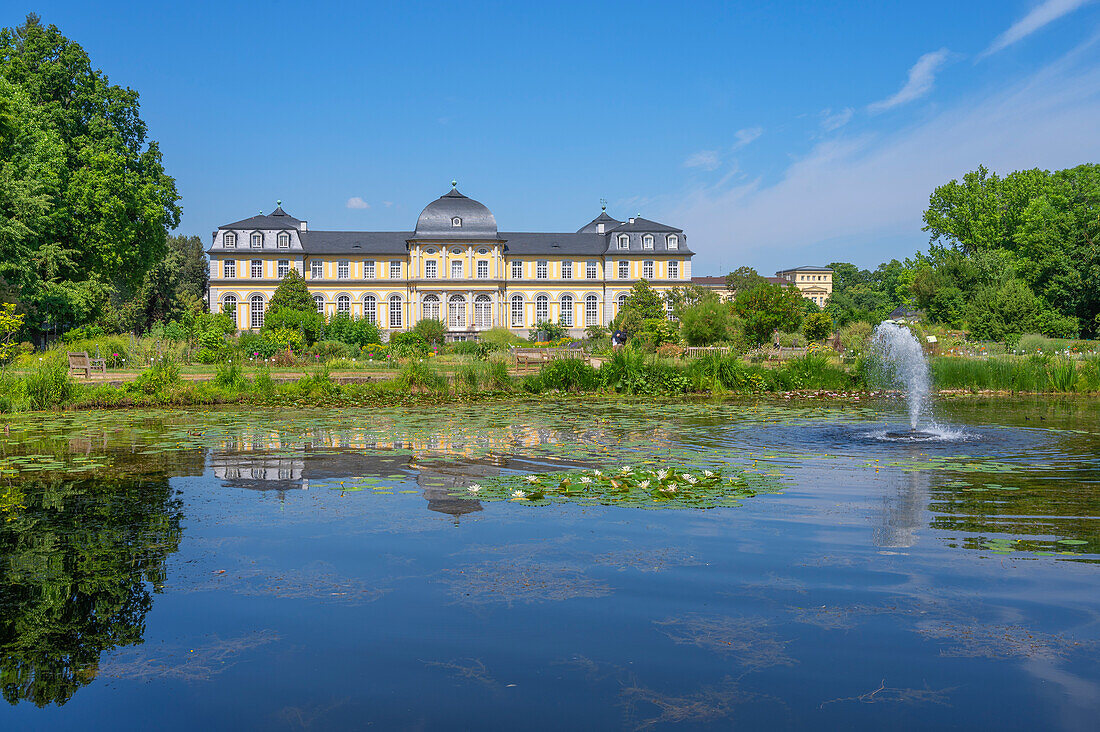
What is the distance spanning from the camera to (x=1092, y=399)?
18391 mm

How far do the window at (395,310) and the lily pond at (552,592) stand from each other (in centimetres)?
5303

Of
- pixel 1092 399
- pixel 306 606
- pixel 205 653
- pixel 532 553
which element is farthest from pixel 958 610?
pixel 1092 399

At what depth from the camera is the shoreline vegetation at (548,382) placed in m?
17.3

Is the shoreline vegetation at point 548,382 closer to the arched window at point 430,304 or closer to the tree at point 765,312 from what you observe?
the tree at point 765,312

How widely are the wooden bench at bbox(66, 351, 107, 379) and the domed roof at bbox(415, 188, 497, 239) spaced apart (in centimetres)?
4070

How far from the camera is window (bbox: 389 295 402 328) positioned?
62.7m

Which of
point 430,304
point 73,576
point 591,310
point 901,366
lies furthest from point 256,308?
point 73,576

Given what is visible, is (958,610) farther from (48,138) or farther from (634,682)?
(48,138)

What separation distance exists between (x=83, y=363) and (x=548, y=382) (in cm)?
1246

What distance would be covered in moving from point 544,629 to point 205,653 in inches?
68.4

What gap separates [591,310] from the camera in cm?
6347

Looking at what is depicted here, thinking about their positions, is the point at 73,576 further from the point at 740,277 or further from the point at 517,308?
the point at 740,277

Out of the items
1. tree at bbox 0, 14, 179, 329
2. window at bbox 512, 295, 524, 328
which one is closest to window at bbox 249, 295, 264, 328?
window at bbox 512, 295, 524, 328

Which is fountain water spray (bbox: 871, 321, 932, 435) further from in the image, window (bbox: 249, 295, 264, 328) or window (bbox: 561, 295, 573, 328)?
window (bbox: 249, 295, 264, 328)
